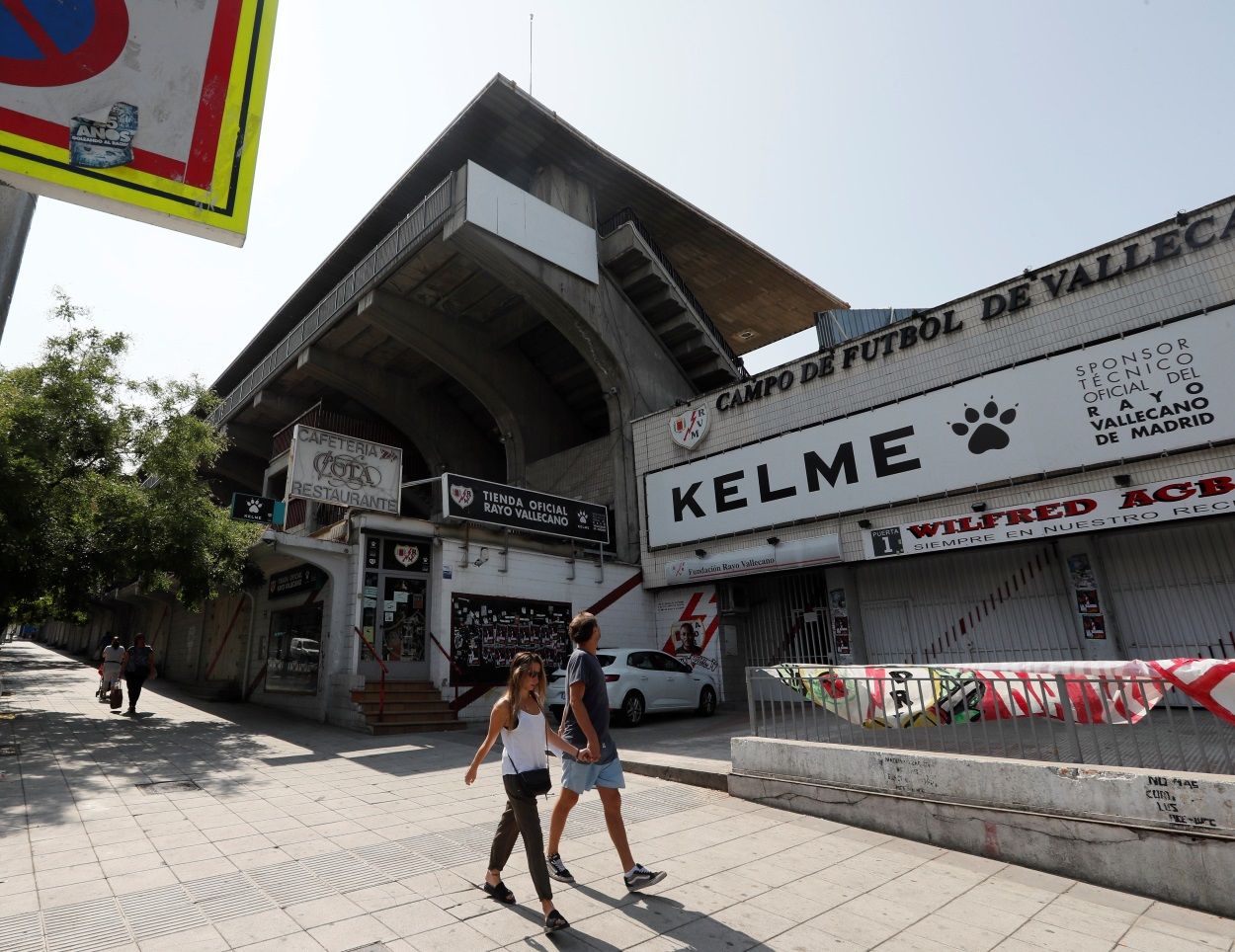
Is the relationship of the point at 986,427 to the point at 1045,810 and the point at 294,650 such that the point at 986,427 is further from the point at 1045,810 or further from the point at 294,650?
the point at 294,650

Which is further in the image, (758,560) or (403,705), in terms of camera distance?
(758,560)

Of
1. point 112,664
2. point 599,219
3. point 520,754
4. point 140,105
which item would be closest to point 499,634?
point 112,664

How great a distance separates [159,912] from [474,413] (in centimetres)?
2266

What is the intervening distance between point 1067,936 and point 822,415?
1276cm

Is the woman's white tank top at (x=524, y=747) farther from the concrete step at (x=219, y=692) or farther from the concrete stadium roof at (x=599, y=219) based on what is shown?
the concrete stadium roof at (x=599, y=219)

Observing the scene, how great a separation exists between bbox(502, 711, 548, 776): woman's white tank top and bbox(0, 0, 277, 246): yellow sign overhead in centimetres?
320

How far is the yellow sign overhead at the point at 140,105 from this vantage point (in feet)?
7.87

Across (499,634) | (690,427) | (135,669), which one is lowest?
(135,669)

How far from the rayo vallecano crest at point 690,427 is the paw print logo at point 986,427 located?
254 inches

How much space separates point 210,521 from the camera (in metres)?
13.9

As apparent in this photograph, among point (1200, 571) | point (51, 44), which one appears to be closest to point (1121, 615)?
point (1200, 571)

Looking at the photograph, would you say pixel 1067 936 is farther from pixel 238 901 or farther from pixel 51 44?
pixel 51 44

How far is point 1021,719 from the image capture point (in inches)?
218

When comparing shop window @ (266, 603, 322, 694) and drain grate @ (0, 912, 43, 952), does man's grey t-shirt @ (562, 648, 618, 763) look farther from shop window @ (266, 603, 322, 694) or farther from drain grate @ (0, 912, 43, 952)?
shop window @ (266, 603, 322, 694)
